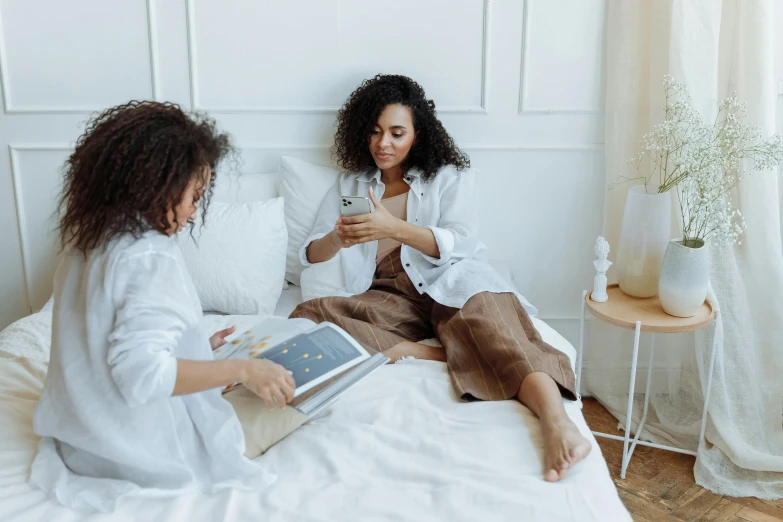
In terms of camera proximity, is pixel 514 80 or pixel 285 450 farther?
pixel 514 80

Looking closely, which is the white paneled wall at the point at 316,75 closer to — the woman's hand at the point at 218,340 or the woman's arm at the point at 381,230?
the woman's arm at the point at 381,230

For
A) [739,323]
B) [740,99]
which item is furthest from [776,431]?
[740,99]

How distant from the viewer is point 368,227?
1.91 m

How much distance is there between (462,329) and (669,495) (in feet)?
2.51

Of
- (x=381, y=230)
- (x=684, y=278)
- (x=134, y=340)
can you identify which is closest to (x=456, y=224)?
(x=381, y=230)

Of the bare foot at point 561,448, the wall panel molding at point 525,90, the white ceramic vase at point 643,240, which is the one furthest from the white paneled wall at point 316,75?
the bare foot at point 561,448

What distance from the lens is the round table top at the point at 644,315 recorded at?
1.94 m

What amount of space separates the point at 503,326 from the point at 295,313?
1.89ft

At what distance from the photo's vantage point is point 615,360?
2441 millimetres

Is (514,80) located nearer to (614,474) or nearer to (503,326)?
(503,326)

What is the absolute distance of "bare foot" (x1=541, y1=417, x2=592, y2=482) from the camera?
130cm

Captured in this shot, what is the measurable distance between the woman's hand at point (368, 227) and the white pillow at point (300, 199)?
36cm

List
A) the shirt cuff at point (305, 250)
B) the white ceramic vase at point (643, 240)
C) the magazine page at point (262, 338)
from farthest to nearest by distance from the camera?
1. the shirt cuff at point (305, 250)
2. the white ceramic vase at point (643, 240)
3. the magazine page at point (262, 338)

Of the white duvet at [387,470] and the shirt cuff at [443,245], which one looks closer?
the white duvet at [387,470]
